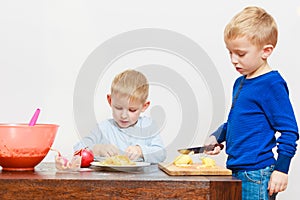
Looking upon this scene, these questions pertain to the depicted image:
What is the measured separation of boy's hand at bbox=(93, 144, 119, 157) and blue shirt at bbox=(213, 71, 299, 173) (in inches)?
13.9

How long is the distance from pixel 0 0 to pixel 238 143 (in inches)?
50.5

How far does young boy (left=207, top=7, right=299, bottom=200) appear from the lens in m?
1.34

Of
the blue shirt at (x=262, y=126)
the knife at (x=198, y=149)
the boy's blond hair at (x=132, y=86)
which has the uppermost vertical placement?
the boy's blond hair at (x=132, y=86)

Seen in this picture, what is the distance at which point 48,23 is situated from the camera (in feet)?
7.14

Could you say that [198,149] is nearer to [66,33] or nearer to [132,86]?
[132,86]

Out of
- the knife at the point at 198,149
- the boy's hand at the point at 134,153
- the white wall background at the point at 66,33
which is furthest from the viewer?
the white wall background at the point at 66,33

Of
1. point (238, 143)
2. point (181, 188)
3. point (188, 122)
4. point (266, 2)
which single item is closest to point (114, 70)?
point (188, 122)

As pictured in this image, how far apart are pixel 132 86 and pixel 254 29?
459mm

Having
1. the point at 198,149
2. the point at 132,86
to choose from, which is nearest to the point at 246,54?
the point at 198,149

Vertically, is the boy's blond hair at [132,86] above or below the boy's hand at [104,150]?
above

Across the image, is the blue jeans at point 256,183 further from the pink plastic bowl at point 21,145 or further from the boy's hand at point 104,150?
the pink plastic bowl at point 21,145

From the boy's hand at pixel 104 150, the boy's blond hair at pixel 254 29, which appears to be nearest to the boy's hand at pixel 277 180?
the boy's blond hair at pixel 254 29

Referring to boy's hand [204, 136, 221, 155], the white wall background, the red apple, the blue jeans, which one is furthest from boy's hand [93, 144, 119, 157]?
the white wall background

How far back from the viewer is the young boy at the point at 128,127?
165 centimetres
